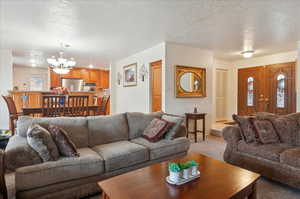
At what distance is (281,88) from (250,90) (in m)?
0.94

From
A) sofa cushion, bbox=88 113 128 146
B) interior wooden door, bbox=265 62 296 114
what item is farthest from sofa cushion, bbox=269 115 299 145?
interior wooden door, bbox=265 62 296 114

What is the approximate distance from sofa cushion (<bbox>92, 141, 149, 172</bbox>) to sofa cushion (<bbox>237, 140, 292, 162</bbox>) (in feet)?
4.81

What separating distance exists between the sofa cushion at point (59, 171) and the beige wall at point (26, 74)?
8.05 m

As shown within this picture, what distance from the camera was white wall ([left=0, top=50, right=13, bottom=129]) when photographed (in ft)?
16.4

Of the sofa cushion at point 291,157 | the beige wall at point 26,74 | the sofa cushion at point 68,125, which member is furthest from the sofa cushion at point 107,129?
the beige wall at point 26,74

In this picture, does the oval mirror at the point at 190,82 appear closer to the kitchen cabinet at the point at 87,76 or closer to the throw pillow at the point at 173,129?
the throw pillow at the point at 173,129

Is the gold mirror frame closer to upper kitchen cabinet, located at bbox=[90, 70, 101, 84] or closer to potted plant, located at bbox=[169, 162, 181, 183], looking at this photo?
potted plant, located at bbox=[169, 162, 181, 183]

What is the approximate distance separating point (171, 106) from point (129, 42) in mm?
1946

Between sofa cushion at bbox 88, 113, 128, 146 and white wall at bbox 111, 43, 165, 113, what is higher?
white wall at bbox 111, 43, 165, 113

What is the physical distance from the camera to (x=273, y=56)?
5594mm

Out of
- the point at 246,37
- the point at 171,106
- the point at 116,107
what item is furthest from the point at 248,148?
the point at 116,107

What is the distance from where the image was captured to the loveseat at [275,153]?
6.95 feet

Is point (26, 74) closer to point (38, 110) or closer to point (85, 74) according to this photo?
point (85, 74)

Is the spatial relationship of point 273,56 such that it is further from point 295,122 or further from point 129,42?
point 129,42
